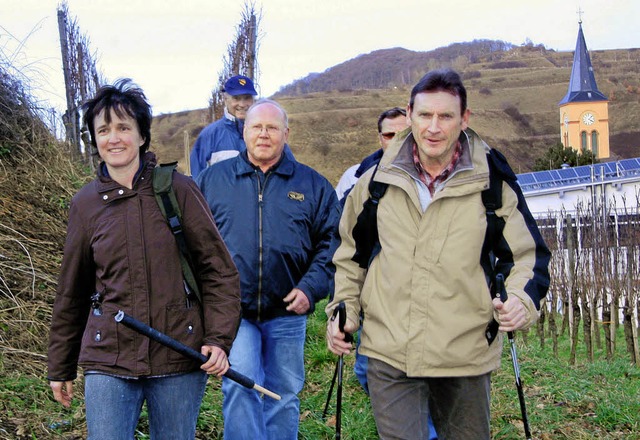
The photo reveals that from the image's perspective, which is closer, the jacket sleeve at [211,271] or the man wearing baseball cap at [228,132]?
the jacket sleeve at [211,271]

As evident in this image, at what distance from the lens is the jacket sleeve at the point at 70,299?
3.21 meters

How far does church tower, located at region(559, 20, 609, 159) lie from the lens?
93.8 m

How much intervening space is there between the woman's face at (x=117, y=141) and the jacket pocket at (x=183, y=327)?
64 centimetres

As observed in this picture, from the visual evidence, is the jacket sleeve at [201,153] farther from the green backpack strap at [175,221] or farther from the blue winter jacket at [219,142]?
the green backpack strap at [175,221]

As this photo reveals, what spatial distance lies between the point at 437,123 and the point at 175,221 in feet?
4.07

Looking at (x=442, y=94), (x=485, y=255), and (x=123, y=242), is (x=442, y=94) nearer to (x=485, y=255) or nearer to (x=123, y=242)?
(x=485, y=255)

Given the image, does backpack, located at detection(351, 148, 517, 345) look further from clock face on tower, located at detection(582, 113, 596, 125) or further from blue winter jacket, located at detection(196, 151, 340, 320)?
clock face on tower, located at detection(582, 113, 596, 125)

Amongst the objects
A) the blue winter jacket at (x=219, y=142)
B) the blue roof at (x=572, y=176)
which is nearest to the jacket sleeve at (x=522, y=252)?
the blue winter jacket at (x=219, y=142)

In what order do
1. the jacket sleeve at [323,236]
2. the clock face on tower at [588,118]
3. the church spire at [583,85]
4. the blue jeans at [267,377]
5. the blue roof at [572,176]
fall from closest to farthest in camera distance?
the blue jeans at [267,377] → the jacket sleeve at [323,236] → the blue roof at [572,176] → the church spire at [583,85] → the clock face on tower at [588,118]

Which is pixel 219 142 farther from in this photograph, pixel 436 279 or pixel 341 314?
pixel 436 279

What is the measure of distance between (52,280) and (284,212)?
11.7 ft

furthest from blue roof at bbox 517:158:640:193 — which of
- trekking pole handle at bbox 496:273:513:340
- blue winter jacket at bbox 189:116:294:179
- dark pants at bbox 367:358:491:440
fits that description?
trekking pole handle at bbox 496:273:513:340

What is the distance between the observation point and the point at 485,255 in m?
3.39

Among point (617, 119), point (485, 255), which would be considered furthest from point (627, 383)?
point (617, 119)
